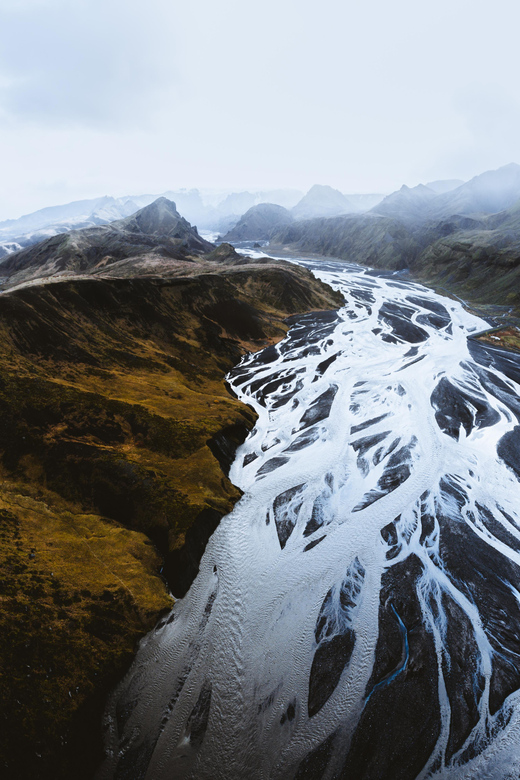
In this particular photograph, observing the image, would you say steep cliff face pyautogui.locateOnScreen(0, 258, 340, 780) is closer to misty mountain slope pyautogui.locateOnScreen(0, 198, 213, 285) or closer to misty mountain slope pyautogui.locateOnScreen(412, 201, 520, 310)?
misty mountain slope pyautogui.locateOnScreen(0, 198, 213, 285)

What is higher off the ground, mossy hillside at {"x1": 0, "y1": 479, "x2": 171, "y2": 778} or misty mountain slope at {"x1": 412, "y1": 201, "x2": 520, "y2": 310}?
misty mountain slope at {"x1": 412, "y1": 201, "x2": 520, "y2": 310}

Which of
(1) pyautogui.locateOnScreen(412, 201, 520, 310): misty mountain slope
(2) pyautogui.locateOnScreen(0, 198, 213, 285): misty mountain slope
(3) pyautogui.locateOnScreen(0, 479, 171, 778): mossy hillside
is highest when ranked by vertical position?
(2) pyautogui.locateOnScreen(0, 198, 213, 285): misty mountain slope

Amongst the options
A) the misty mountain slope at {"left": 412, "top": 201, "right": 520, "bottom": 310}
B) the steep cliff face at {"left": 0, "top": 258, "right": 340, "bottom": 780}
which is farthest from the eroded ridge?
the misty mountain slope at {"left": 412, "top": 201, "right": 520, "bottom": 310}

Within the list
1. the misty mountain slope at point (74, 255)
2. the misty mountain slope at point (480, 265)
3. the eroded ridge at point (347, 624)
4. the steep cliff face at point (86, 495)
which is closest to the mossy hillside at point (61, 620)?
the steep cliff face at point (86, 495)

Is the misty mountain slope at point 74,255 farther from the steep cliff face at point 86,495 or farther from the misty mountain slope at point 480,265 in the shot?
the misty mountain slope at point 480,265

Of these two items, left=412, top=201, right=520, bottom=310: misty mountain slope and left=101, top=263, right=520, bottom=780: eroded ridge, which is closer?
left=101, top=263, right=520, bottom=780: eroded ridge

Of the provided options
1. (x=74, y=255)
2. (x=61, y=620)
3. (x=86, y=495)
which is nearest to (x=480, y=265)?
(x=86, y=495)
